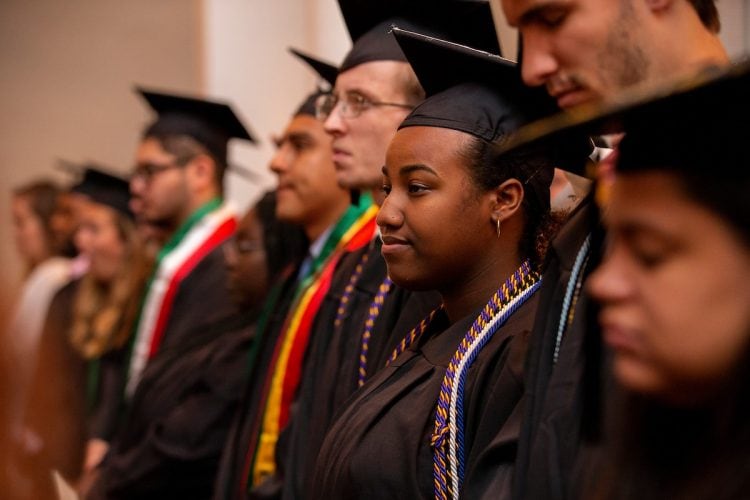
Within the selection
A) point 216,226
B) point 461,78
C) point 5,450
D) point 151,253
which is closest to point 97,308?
point 151,253

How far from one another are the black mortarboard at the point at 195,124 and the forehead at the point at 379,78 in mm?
2313

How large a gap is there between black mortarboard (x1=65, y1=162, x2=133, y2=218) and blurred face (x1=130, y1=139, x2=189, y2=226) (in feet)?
2.44

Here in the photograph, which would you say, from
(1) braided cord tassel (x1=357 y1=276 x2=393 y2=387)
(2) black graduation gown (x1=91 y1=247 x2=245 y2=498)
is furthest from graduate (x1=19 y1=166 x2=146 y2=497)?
(1) braided cord tassel (x1=357 y1=276 x2=393 y2=387)

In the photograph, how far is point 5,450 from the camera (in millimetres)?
1330

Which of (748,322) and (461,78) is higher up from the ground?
(748,322)

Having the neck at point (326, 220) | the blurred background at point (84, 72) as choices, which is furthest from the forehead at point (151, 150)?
the blurred background at point (84, 72)

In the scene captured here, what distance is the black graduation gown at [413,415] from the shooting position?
7.28ft

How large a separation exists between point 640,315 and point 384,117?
2.09 m

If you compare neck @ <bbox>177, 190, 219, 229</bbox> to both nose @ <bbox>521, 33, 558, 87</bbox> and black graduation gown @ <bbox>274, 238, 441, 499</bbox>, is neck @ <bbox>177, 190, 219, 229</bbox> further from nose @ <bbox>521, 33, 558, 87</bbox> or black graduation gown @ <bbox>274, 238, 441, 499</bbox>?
nose @ <bbox>521, 33, 558, 87</bbox>

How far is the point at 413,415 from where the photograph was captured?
2385 millimetres

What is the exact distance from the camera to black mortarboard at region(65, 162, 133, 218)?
6383 mm

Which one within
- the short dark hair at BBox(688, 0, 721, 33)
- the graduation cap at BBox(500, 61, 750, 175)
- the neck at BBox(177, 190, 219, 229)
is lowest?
the neck at BBox(177, 190, 219, 229)

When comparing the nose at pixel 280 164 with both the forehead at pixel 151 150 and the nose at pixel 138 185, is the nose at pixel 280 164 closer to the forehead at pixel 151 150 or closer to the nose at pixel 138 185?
the forehead at pixel 151 150

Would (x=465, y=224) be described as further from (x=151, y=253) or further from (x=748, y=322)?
(x=151, y=253)
